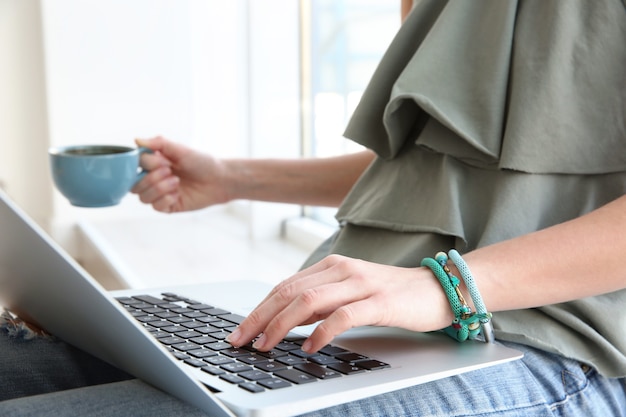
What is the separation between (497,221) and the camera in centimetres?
78

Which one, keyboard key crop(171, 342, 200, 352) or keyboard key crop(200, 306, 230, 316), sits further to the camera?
keyboard key crop(200, 306, 230, 316)

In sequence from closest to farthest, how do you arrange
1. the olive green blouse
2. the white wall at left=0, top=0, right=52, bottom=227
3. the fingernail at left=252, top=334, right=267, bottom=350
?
the fingernail at left=252, top=334, right=267, bottom=350 → the olive green blouse → the white wall at left=0, top=0, right=52, bottom=227

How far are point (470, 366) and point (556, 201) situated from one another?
23cm

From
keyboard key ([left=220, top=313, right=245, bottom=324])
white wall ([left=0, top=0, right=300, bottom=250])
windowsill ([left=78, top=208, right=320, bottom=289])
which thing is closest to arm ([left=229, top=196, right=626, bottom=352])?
keyboard key ([left=220, top=313, right=245, bottom=324])

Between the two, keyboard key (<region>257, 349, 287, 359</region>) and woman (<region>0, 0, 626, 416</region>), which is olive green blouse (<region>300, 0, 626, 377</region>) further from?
keyboard key (<region>257, 349, 287, 359</region>)

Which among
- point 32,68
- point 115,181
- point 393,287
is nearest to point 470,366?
point 393,287

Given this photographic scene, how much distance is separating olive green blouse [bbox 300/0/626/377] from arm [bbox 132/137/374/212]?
0.32 meters

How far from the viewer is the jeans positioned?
1.94 ft

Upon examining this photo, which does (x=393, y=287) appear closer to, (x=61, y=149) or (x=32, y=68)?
(x=61, y=149)

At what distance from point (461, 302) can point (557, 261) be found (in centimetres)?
10

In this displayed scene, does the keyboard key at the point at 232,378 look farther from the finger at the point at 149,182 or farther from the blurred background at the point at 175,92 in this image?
the blurred background at the point at 175,92

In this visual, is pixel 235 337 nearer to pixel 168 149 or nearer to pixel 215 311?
pixel 215 311

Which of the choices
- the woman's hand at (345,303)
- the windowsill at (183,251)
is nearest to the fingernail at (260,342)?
the woman's hand at (345,303)


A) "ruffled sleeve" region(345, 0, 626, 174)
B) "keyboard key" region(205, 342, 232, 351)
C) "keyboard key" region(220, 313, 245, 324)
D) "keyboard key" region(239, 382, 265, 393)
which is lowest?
"keyboard key" region(220, 313, 245, 324)
